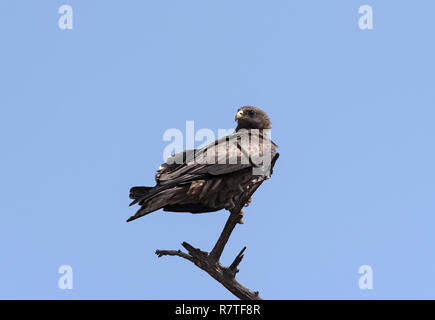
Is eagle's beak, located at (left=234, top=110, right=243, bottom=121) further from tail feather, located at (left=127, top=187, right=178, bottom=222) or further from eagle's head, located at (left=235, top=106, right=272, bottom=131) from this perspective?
tail feather, located at (left=127, top=187, right=178, bottom=222)

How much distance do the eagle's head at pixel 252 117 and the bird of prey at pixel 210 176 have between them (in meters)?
0.61

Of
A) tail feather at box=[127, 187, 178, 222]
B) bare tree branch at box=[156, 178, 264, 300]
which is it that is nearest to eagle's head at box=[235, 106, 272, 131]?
bare tree branch at box=[156, 178, 264, 300]

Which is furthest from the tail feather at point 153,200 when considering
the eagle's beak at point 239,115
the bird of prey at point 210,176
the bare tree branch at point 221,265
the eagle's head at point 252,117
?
the eagle's head at point 252,117

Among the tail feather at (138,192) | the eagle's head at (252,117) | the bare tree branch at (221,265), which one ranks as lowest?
the bare tree branch at (221,265)

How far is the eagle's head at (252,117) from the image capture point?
37.1 feet

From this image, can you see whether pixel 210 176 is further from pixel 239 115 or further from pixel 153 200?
pixel 239 115

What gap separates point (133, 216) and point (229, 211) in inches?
80.8

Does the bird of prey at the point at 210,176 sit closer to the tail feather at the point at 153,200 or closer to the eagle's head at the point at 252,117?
the tail feather at the point at 153,200

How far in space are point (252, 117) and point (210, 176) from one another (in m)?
1.95

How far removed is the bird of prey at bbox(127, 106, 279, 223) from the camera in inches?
380

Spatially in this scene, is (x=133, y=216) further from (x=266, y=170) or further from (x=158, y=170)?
(x=266, y=170)

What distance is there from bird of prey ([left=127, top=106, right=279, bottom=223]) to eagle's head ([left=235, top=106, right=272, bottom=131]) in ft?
2.01

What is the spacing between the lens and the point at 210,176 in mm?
9828
